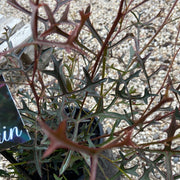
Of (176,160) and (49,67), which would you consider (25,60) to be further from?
(176,160)

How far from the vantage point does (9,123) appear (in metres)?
0.66

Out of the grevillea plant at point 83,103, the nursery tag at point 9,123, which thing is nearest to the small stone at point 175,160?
the grevillea plant at point 83,103

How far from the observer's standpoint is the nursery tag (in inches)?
25.7

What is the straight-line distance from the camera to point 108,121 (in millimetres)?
1456

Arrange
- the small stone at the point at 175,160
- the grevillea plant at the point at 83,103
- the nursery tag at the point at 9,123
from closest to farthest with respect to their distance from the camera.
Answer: the grevillea plant at the point at 83,103, the nursery tag at the point at 9,123, the small stone at the point at 175,160

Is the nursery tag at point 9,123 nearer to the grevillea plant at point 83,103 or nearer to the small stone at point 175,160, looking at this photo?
the grevillea plant at point 83,103

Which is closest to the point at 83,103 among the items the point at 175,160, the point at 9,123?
the point at 9,123

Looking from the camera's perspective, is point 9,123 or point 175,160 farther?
point 175,160

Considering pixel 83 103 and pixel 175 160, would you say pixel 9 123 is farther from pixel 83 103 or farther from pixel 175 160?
pixel 175 160

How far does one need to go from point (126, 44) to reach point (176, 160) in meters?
0.85

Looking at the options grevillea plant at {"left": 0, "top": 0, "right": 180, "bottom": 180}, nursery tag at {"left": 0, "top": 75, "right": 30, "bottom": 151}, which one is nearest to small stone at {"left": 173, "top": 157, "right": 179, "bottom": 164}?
grevillea plant at {"left": 0, "top": 0, "right": 180, "bottom": 180}

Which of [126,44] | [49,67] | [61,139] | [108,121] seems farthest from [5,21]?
[61,139]

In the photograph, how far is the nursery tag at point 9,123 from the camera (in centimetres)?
65

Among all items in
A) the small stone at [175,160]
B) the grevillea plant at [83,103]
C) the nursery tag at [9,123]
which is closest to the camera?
the grevillea plant at [83,103]
